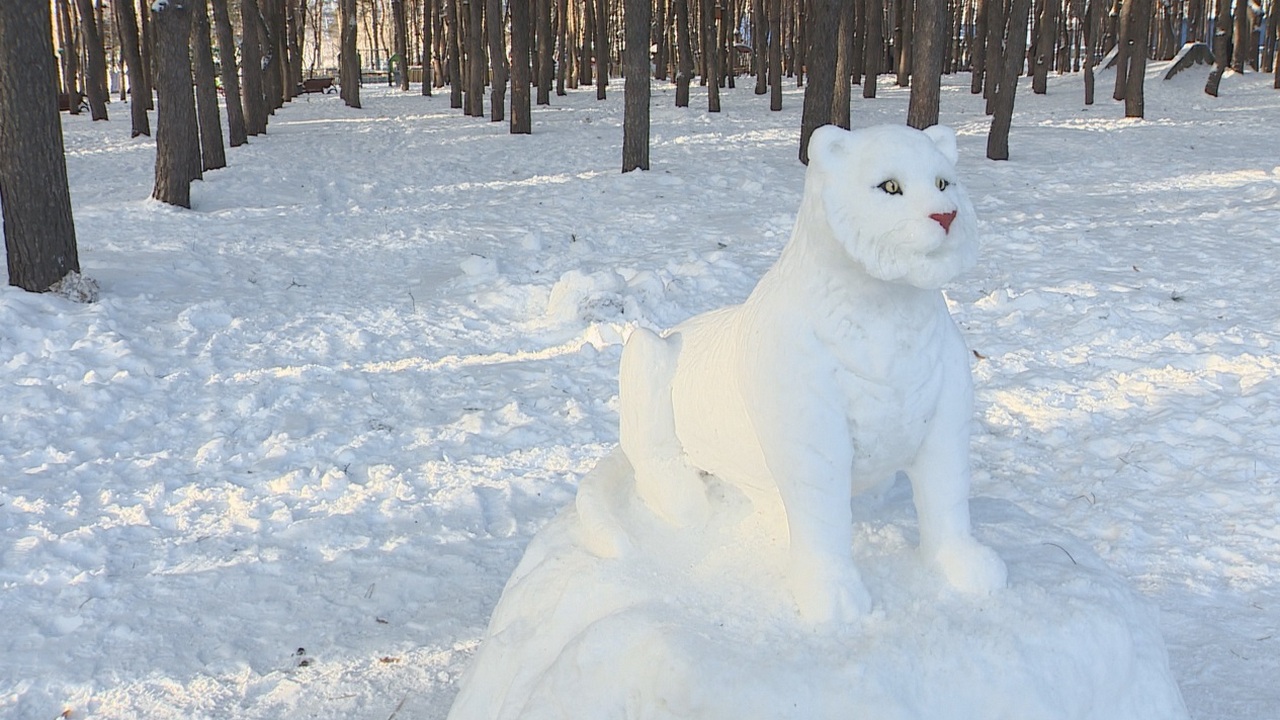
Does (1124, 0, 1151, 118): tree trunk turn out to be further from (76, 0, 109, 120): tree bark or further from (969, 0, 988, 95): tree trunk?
(76, 0, 109, 120): tree bark

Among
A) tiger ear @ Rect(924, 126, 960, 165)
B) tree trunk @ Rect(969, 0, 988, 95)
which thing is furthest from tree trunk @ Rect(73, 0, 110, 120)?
tiger ear @ Rect(924, 126, 960, 165)

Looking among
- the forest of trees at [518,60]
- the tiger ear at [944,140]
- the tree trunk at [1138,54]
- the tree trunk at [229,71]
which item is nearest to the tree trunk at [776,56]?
the forest of trees at [518,60]

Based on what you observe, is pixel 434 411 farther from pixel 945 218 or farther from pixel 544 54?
pixel 544 54

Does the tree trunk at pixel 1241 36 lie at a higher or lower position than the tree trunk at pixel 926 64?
higher

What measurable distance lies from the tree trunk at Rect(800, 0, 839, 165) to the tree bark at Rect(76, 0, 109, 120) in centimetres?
1301

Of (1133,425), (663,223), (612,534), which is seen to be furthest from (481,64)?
(612,534)

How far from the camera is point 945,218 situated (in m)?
1.96

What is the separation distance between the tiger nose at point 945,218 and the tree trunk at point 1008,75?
1082cm

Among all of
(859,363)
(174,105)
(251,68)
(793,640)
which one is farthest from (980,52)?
(793,640)

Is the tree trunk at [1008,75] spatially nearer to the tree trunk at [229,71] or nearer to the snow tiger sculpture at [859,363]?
the tree trunk at [229,71]

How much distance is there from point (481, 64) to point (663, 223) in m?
11.9

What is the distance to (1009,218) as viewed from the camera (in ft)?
31.5

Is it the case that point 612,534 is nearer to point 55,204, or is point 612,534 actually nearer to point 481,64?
point 55,204

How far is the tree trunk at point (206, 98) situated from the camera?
12344 millimetres
